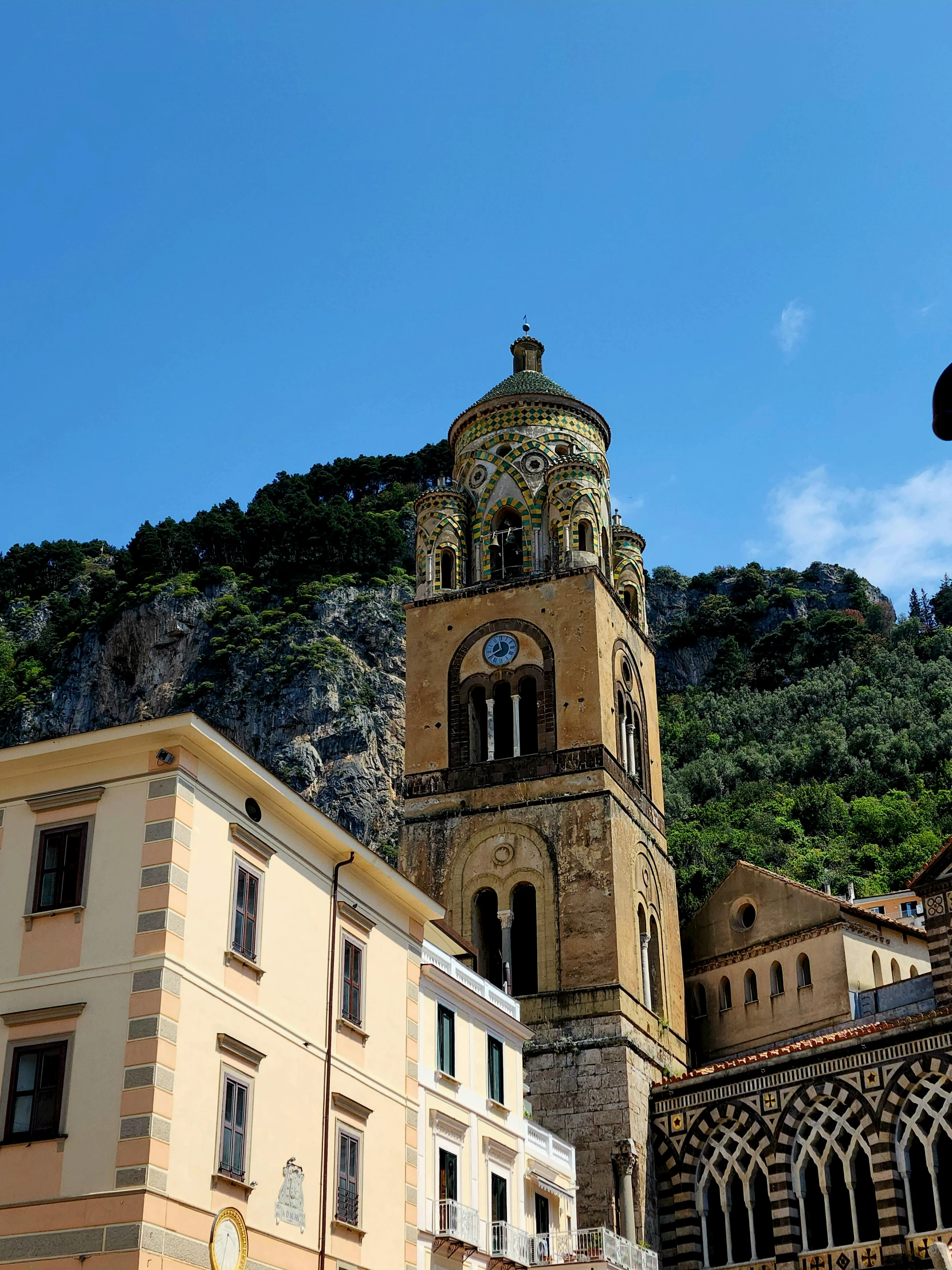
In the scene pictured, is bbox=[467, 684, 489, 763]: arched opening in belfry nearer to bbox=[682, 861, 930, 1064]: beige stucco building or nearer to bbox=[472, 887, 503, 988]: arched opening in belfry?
bbox=[472, 887, 503, 988]: arched opening in belfry

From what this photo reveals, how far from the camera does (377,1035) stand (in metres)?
24.2

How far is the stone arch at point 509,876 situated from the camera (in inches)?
1538

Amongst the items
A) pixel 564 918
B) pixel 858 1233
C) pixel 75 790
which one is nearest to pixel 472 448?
pixel 564 918

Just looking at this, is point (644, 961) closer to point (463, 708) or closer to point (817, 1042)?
point (817, 1042)

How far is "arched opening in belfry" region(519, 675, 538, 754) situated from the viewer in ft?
137

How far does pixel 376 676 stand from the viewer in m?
88.2

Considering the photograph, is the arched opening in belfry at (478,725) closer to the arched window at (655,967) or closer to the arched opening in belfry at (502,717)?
the arched opening in belfry at (502,717)

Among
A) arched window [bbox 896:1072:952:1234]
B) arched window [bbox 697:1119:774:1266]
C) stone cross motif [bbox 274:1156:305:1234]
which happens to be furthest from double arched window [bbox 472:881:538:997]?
stone cross motif [bbox 274:1156:305:1234]

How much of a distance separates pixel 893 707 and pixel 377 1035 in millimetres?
77699

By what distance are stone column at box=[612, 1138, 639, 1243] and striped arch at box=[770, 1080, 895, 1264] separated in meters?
3.09

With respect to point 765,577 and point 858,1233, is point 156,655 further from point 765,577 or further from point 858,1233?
point 858,1233

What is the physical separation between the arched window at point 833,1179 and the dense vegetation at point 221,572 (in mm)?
57552

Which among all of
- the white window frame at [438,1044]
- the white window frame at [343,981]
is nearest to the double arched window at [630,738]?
the white window frame at [438,1044]

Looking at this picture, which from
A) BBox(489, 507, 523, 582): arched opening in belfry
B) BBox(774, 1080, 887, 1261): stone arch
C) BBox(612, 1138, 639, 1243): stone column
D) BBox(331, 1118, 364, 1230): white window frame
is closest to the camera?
BBox(331, 1118, 364, 1230): white window frame
